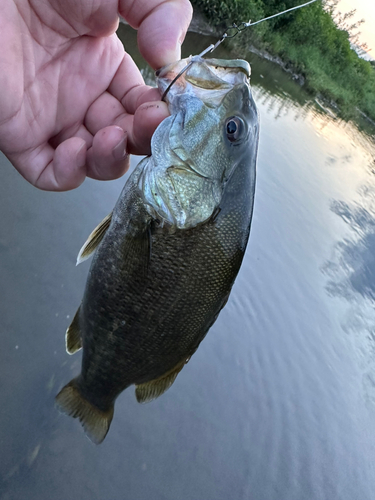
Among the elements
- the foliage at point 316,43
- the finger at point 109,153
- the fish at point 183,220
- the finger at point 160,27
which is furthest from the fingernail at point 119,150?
the foliage at point 316,43

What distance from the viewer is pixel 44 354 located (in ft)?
8.31

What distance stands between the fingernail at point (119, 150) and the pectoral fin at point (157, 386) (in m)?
0.93

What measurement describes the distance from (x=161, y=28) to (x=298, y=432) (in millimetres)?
3246

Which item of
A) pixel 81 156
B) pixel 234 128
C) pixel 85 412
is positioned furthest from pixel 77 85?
pixel 85 412

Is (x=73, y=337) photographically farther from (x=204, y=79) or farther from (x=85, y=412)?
(x=204, y=79)

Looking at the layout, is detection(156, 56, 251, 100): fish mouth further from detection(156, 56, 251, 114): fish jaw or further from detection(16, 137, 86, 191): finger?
detection(16, 137, 86, 191): finger

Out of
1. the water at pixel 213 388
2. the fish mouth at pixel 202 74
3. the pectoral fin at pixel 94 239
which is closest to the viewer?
the fish mouth at pixel 202 74

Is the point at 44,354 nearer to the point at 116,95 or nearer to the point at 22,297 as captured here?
the point at 22,297

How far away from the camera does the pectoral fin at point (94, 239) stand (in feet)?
5.02

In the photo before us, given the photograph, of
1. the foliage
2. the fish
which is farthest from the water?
the foliage

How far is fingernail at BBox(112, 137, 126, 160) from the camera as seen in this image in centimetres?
143

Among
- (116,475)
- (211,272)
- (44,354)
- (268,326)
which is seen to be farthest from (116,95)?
(268,326)

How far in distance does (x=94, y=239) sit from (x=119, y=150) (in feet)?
1.32

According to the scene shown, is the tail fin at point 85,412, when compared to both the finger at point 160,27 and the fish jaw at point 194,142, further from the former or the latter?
the finger at point 160,27
